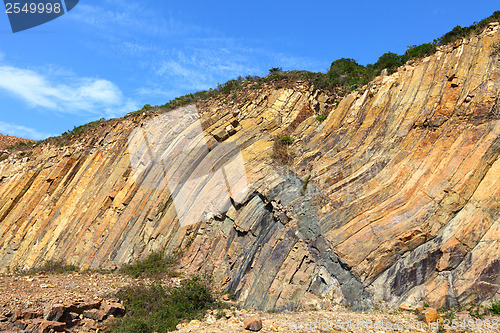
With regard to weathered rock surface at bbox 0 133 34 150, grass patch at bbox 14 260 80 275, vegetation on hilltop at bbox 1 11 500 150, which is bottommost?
grass patch at bbox 14 260 80 275

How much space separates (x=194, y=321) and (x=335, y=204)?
6093mm

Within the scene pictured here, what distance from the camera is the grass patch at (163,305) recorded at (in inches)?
414

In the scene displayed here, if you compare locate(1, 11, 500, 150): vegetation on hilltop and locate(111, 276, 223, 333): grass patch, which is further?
locate(1, 11, 500, 150): vegetation on hilltop

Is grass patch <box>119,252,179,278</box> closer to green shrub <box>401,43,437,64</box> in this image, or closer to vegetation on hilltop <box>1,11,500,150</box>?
vegetation on hilltop <box>1,11,500,150</box>

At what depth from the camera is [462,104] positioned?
1242cm

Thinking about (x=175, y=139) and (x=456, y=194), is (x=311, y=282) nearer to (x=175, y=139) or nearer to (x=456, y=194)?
(x=456, y=194)

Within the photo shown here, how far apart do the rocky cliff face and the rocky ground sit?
691mm

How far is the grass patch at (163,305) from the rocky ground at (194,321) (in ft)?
1.24

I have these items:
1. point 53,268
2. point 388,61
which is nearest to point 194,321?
point 53,268

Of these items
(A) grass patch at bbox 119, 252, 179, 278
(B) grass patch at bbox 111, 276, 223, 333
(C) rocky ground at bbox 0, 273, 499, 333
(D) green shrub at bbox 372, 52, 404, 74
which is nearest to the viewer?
(C) rocky ground at bbox 0, 273, 499, 333

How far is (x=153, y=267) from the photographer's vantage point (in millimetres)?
14297

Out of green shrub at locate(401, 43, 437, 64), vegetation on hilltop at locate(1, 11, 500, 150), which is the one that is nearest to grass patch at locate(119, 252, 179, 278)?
vegetation on hilltop at locate(1, 11, 500, 150)

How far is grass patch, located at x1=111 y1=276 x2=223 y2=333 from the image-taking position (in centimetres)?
1051

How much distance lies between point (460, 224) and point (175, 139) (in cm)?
1343
